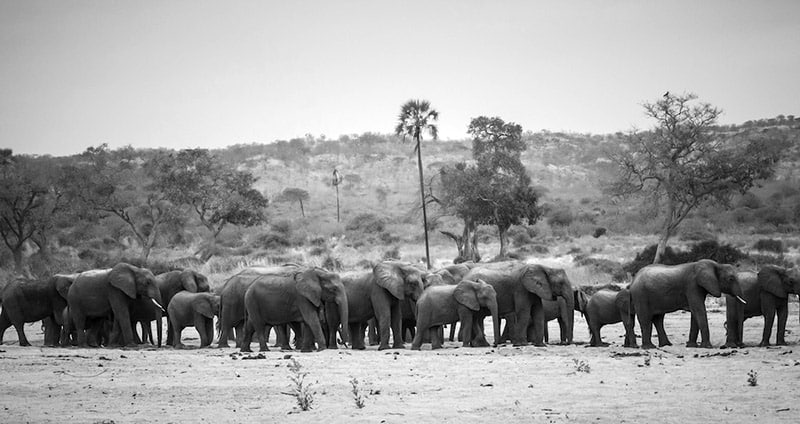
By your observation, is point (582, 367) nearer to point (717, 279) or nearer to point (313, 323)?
point (717, 279)

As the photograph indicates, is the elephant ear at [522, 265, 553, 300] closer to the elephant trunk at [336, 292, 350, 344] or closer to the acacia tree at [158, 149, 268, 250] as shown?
the elephant trunk at [336, 292, 350, 344]

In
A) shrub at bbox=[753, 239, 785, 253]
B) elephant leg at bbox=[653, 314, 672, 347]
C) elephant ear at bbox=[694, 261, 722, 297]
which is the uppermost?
elephant ear at bbox=[694, 261, 722, 297]

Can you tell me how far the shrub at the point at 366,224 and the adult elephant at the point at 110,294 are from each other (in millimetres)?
56379

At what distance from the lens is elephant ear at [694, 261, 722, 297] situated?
20500 mm

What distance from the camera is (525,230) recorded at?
73.8m

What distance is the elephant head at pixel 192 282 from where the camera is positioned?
→ 85.0 feet

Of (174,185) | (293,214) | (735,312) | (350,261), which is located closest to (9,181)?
(174,185)

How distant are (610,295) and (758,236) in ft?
148

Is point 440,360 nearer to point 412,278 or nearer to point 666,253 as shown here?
point 412,278

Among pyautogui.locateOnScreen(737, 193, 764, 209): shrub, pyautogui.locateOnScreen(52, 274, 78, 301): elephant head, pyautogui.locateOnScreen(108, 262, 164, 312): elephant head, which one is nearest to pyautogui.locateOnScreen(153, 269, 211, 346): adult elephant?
pyautogui.locateOnScreen(108, 262, 164, 312): elephant head

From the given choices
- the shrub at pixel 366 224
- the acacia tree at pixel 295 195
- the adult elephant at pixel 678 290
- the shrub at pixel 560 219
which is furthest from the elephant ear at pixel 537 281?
the acacia tree at pixel 295 195

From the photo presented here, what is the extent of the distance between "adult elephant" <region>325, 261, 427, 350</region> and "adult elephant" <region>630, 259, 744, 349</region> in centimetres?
507

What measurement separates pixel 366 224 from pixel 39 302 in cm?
5750

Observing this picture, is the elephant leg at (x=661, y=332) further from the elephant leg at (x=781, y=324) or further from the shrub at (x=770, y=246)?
the shrub at (x=770, y=246)
